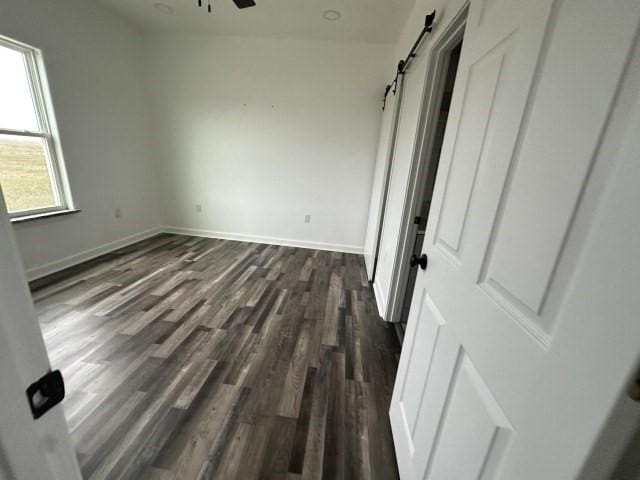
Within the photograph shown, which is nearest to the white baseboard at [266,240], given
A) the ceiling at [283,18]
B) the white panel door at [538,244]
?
the ceiling at [283,18]

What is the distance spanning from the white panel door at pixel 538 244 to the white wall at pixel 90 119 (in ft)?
12.5

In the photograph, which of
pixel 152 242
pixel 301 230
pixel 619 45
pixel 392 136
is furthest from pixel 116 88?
pixel 619 45

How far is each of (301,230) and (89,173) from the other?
9.32ft

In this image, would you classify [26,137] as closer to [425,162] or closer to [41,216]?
[41,216]

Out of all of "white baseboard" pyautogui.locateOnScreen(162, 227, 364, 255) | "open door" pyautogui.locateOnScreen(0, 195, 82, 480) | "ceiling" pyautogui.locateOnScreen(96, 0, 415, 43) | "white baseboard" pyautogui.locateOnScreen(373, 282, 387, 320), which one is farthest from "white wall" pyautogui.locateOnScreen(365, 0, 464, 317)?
"open door" pyautogui.locateOnScreen(0, 195, 82, 480)

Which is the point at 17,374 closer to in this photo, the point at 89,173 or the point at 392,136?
the point at 392,136

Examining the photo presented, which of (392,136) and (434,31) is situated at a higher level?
(434,31)

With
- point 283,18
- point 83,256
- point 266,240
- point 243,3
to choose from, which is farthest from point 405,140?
point 83,256

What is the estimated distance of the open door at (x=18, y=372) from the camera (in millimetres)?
314

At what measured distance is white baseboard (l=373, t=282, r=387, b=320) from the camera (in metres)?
2.29

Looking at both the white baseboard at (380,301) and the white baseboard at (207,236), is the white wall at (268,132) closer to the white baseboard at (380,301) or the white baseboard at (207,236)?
the white baseboard at (207,236)

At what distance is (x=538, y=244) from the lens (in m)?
0.48

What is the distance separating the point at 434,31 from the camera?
1524 mm

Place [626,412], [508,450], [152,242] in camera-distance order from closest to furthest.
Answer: [626,412] → [508,450] → [152,242]
